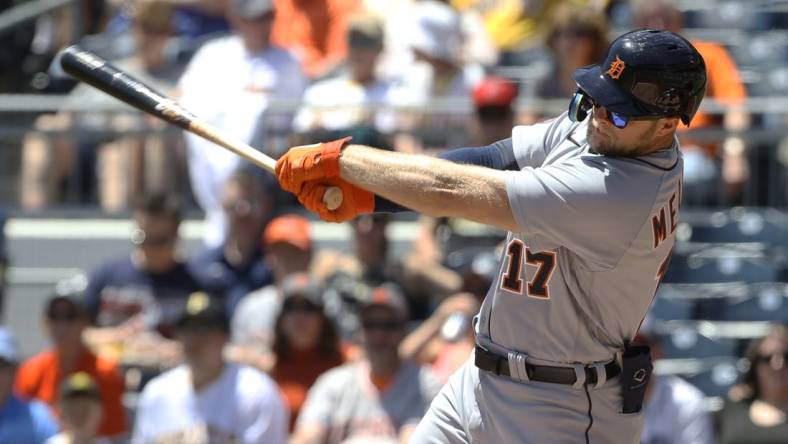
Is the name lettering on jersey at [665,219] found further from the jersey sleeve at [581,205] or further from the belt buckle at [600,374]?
the belt buckle at [600,374]

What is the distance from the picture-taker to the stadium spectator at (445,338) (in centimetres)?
673

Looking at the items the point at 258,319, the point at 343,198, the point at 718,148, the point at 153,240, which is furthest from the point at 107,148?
the point at 343,198

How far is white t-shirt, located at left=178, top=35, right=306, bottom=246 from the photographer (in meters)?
7.94

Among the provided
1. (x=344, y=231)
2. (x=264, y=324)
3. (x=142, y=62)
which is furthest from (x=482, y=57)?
(x=264, y=324)

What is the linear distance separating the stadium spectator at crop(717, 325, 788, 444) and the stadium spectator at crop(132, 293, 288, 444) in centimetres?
208

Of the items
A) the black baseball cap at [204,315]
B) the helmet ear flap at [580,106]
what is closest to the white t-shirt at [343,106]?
the black baseball cap at [204,315]

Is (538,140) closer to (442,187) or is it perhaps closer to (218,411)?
(442,187)

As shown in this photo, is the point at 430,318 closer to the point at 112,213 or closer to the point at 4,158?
the point at 112,213

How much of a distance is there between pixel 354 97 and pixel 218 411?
7.47 feet

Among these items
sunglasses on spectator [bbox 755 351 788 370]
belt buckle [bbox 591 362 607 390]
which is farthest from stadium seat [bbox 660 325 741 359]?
belt buckle [bbox 591 362 607 390]

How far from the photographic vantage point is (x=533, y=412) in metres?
3.91

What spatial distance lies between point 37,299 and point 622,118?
216 inches

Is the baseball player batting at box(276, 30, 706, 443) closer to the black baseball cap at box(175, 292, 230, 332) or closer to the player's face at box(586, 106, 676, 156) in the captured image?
the player's face at box(586, 106, 676, 156)

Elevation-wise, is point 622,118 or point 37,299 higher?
point 622,118
